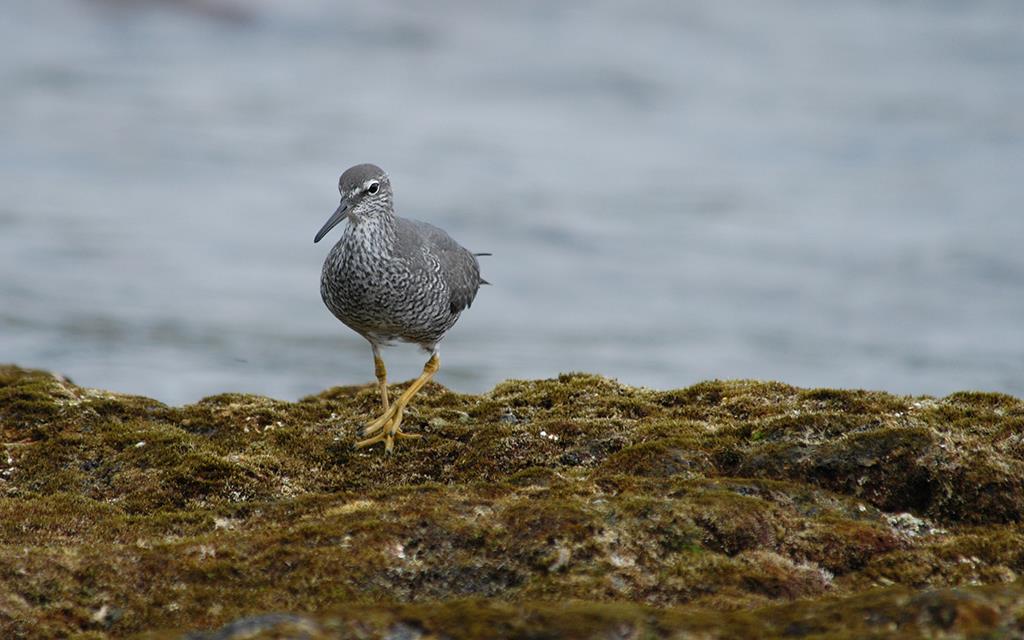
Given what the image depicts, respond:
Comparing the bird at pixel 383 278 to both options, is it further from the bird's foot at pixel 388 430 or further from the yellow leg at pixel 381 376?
the bird's foot at pixel 388 430

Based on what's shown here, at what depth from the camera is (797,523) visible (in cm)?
757

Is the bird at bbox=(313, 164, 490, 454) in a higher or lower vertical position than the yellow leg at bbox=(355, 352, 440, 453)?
higher

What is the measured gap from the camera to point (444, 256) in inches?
516

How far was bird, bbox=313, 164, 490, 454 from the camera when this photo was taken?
11.9 m

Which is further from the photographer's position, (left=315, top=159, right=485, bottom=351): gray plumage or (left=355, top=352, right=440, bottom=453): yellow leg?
(left=315, top=159, right=485, bottom=351): gray plumage

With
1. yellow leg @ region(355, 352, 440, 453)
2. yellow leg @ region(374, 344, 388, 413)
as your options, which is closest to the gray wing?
yellow leg @ region(374, 344, 388, 413)

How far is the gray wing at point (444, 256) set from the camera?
12484 mm

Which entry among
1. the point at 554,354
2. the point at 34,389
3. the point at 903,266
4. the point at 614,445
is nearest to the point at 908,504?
the point at 614,445

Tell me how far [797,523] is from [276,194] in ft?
106

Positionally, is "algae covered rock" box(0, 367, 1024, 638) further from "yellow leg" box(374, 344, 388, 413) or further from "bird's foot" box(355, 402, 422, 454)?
"yellow leg" box(374, 344, 388, 413)

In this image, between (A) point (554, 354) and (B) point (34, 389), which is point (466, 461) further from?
(A) point (554, 354)

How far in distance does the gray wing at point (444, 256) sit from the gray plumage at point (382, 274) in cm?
1

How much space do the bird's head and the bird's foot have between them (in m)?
2.19

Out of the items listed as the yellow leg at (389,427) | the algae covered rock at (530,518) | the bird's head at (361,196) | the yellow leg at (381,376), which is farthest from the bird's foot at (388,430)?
the bird's head at (361,196)
